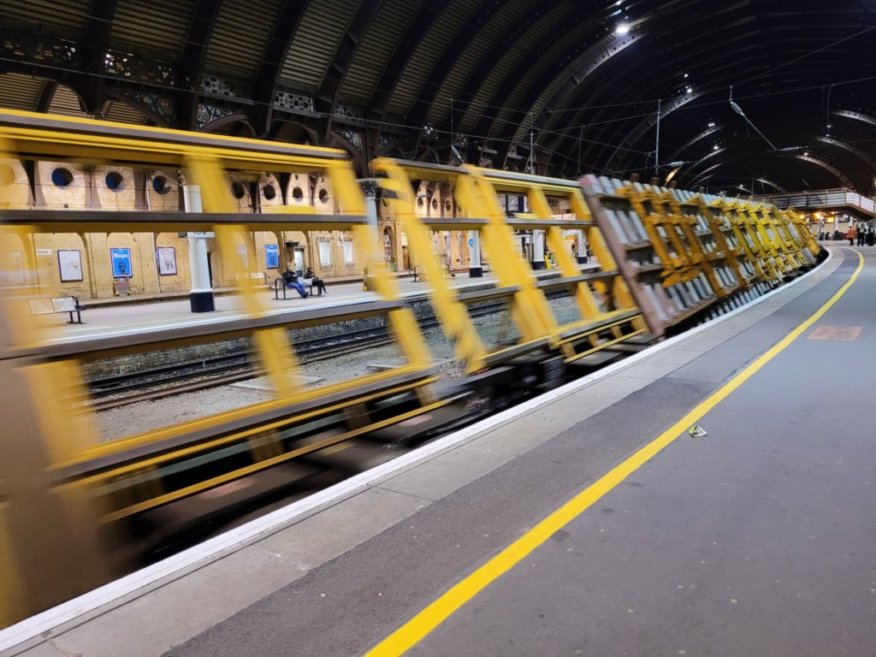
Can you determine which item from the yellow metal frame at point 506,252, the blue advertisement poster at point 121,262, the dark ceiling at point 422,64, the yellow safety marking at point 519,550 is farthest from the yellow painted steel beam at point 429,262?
the blue advertisement poster at point 121,262

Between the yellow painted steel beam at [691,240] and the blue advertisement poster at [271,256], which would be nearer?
the yellow painted steel beam at [691,240]

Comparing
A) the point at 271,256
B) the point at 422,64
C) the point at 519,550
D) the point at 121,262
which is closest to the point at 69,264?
the point at 121,262

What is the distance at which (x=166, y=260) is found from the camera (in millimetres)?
23328

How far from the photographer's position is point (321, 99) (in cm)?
2372

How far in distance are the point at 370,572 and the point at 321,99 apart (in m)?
23.9

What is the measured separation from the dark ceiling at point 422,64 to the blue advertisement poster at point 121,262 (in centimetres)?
491

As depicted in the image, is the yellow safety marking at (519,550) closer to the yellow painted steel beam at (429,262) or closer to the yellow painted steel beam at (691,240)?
the yellow painted steel beam at (429,262)

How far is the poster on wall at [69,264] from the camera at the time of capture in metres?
19.5

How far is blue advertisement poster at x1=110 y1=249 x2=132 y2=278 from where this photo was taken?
21234 millimetres

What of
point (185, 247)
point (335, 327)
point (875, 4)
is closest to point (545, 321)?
point (335, 327)

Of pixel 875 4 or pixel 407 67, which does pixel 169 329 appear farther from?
pixel 875 4

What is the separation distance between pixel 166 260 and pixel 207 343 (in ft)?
69.3

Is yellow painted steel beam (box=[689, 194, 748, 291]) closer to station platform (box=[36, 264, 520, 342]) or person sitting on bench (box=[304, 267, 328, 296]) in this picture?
station platform (box=[36, 264, 520, 342])

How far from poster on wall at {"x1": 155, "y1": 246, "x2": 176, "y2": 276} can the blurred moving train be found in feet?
65.0
